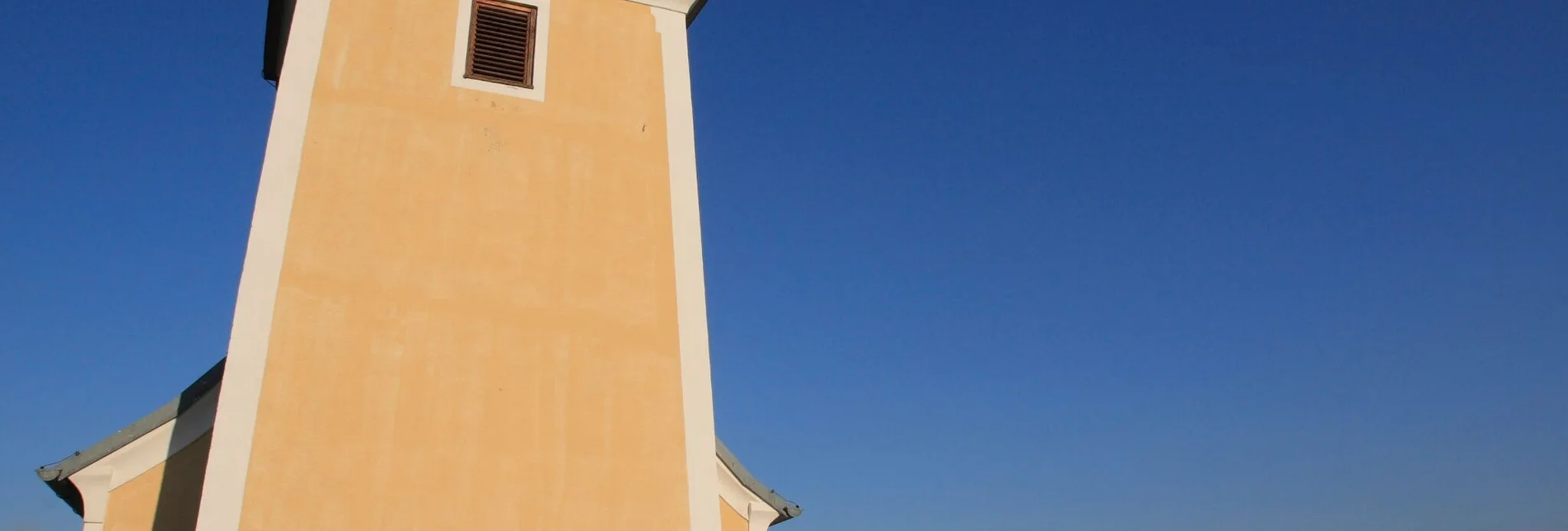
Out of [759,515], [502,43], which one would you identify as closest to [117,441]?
[502,43]

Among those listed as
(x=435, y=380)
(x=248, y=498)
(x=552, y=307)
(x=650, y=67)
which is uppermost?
(x=650, y=67)

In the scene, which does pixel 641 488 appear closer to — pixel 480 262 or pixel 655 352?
pixel 655 352

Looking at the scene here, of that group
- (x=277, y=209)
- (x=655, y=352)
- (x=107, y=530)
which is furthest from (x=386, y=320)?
(x=107, y=530)

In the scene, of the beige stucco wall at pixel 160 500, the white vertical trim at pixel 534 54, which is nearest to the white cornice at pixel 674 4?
the white vertical trim at pixel 534 54

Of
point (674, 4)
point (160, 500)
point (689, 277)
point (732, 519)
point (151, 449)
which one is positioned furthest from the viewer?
point (732, 519)

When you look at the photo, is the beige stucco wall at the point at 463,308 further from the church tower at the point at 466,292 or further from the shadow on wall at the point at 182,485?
the shadow on wall at the point at 182,485

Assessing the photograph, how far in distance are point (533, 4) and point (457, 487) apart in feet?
13.6

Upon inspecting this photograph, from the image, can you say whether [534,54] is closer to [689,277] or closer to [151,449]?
[689,277]

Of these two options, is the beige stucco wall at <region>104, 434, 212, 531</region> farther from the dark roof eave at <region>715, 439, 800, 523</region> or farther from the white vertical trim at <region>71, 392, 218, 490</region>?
the dark roof eave at <region>715, 439, 800, 523</region>

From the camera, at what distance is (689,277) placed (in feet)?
28.9

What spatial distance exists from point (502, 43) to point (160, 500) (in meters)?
4.14

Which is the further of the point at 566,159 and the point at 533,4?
the point at 533,4

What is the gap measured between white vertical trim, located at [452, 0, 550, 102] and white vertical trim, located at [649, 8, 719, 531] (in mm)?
962

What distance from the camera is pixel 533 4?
32.0 ft
